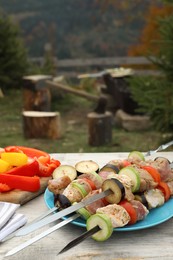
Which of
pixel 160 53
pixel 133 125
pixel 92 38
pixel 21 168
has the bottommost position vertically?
pixel 92 38

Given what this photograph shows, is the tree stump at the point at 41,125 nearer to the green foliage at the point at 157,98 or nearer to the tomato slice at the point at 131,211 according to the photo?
the green foliage at the point at 157,98

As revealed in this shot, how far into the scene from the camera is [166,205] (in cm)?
127

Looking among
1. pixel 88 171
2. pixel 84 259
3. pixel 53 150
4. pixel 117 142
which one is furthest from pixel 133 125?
pixel 84 259

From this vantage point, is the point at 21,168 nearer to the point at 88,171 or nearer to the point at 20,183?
the point at 20,183

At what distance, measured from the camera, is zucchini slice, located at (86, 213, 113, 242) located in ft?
3.46

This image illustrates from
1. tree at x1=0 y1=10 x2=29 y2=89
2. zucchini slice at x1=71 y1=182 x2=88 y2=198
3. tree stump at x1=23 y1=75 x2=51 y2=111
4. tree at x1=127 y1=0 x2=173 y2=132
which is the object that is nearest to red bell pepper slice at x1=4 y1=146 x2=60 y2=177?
zucchini slice at x1=71 y1=182 x2=88 y2=198

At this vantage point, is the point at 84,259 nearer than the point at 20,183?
Yes

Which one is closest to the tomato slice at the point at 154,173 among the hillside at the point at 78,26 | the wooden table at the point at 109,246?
the wooden table at the point at 109,246

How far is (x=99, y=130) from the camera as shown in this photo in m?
5.35

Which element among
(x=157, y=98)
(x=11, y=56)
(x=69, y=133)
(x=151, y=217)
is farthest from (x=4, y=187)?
(x=11, y=56)

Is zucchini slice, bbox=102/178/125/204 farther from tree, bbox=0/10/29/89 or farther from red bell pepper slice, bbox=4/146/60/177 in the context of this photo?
tree, bbox=0/10/29/89

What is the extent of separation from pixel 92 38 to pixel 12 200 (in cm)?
2197

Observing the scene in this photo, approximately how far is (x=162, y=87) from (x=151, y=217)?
2705 millimetres

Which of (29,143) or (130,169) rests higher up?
(130,169)
